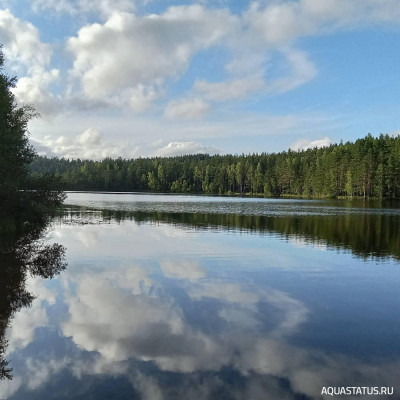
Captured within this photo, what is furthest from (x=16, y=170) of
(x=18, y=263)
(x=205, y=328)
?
(x=205, y=328)

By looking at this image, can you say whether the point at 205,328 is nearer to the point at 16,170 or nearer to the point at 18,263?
the point at 18,263

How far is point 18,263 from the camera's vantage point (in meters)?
22.7

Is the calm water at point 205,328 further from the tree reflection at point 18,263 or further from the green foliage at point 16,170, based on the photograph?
the green foliage at point 16,170

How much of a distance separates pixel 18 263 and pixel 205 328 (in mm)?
14724

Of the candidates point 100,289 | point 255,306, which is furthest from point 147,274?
point 255,306

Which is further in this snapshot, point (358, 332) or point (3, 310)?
point (3, 310)

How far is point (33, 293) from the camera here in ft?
55.4

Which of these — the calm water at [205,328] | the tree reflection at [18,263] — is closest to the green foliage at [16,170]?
the tree reflection at [18,263]

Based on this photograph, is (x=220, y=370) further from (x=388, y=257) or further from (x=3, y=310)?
(x=388, y=257)

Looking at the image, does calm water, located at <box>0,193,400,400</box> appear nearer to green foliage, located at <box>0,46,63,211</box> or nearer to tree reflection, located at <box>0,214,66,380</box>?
tree reflection, located at <box>0,214,66,380</box>

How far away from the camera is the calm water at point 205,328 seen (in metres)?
9.39

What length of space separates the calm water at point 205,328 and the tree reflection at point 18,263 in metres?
0.45

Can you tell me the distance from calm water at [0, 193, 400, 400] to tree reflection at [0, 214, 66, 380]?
0.45 m

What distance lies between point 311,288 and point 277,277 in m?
2.55
